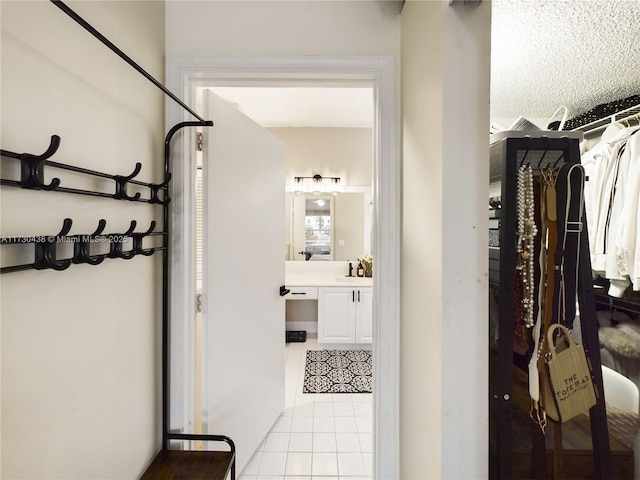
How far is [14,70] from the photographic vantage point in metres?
0.66

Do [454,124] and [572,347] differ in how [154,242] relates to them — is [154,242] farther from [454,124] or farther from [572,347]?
[572,347]

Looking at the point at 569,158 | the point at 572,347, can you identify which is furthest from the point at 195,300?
the point at 569,158

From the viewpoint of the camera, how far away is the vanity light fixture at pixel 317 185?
358 cm

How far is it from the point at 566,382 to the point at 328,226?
2829 mm

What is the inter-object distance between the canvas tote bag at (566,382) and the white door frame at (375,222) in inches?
20.8

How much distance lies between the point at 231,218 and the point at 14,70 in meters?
0.94

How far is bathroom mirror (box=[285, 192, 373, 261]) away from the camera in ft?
11.9

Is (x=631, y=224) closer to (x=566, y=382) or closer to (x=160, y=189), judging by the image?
(x=566, y=382)

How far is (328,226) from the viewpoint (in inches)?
144

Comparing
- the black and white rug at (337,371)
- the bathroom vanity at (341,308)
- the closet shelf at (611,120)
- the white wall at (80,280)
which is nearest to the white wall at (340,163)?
the bathroom vanity at (341,308)

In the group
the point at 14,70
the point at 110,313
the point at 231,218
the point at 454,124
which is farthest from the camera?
the point at 231,218

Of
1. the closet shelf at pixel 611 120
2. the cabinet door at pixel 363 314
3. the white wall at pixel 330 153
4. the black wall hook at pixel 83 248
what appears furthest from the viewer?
the white wall at pixel 330 153

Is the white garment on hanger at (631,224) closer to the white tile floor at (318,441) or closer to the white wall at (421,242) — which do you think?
the white wall at (421,242)

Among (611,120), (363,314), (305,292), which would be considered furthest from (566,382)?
(305,292)
